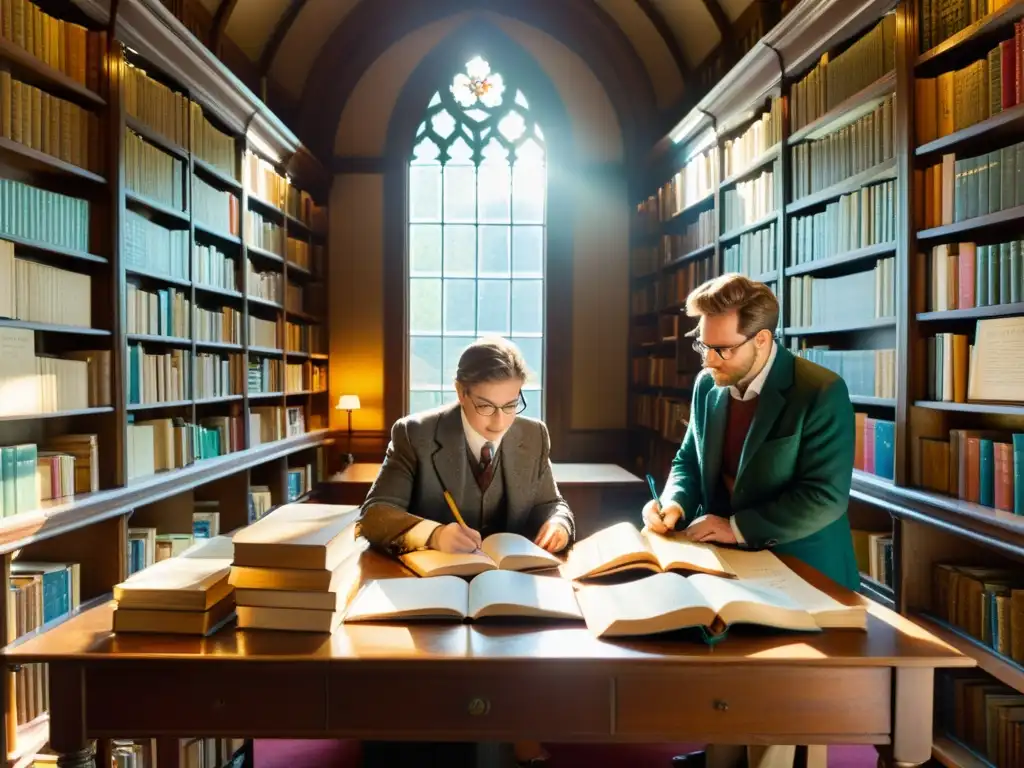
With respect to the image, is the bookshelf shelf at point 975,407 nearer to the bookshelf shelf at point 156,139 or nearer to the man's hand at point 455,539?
the man's hand at point 455,539

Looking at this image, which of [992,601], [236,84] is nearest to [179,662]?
[992,601]

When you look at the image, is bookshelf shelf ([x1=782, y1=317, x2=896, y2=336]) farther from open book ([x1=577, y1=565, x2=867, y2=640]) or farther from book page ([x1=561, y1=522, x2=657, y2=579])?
open book ([x1=577, y1=565, x2=867, y2=640])

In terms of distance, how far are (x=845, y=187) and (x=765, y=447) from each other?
2.02m

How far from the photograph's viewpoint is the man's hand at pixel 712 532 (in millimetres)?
1991

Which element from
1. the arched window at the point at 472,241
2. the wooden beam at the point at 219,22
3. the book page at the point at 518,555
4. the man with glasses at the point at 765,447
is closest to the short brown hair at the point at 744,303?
the man with glasses at the point at 765,447

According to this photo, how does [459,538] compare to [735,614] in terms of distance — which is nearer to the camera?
[735,614]

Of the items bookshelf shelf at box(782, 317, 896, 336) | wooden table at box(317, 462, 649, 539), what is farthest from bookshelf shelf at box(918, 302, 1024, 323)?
wooden table at box(317, 462, 649, 539)

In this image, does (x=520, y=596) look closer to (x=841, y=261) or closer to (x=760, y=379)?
(x=760, y=379)

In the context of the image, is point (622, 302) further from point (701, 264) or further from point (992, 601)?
point (992, 601)

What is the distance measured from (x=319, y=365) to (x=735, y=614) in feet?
20.7

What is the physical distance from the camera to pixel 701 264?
5.79 m

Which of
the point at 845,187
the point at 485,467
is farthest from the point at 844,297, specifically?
the point at 485,467

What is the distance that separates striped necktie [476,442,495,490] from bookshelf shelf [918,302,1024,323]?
177 cm

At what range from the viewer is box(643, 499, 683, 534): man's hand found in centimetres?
208
